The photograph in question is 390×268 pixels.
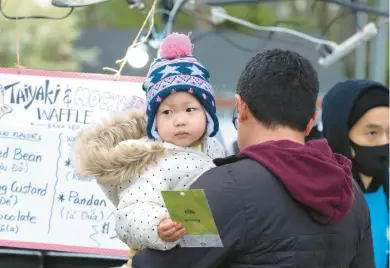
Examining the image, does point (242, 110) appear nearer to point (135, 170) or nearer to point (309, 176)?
point (309, 176)

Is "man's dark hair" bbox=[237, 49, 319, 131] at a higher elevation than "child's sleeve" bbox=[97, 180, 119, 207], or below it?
higher

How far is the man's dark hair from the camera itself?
2.17 m

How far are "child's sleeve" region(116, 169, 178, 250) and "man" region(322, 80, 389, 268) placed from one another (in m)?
1.47

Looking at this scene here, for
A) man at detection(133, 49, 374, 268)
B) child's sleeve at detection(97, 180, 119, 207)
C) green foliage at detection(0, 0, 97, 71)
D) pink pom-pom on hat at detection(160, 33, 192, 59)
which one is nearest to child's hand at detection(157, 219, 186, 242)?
man at detection(133, 49, 374, 268)

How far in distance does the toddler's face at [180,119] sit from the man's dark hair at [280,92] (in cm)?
33

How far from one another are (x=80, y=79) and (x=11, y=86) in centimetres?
33

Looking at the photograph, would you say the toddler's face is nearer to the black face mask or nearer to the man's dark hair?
the man's dark hair

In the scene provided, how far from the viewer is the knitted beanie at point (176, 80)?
2521mm

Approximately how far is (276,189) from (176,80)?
584mm

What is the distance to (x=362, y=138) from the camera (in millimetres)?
3676

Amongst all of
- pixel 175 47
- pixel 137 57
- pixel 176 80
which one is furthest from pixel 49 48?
pixel 176 80

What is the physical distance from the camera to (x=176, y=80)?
8.28ft

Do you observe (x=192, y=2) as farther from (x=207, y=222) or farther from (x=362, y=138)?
(x=207, y=222)

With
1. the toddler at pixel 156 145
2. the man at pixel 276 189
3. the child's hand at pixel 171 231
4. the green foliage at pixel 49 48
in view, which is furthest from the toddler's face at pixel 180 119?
the green foliage at pixel 49 48
